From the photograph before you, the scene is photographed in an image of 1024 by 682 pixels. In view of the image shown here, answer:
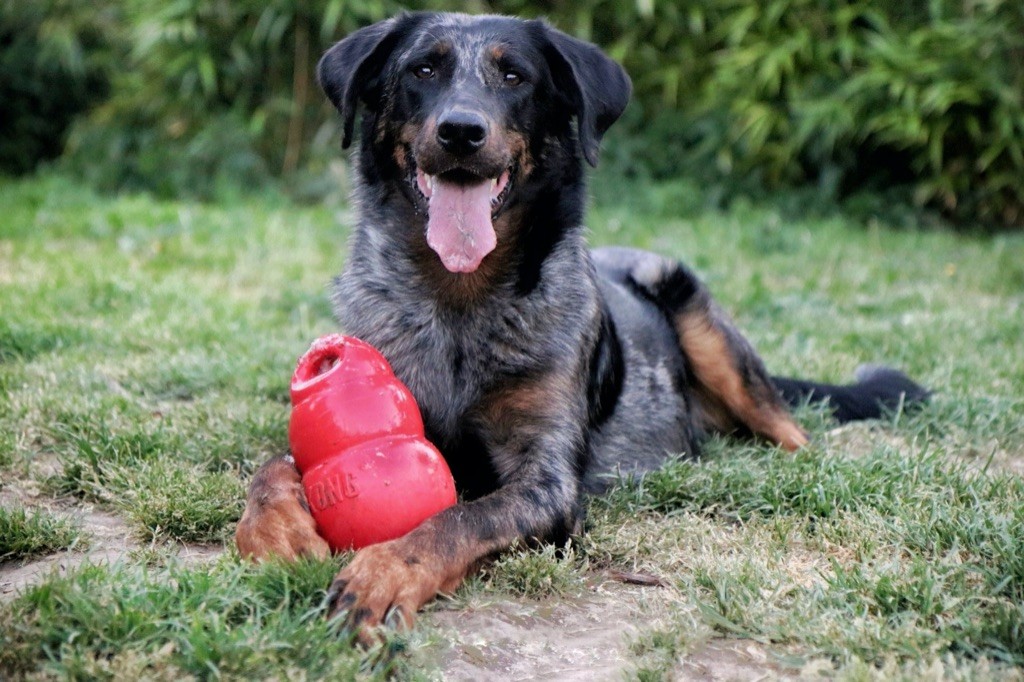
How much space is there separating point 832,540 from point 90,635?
78.5 inches

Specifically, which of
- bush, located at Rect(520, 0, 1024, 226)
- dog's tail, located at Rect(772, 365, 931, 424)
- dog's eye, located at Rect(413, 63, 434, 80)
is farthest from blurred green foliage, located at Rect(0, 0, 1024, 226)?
dog's eye, located at Rect(413, 63, 434, 80)

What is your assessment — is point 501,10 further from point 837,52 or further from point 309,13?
point 837,52

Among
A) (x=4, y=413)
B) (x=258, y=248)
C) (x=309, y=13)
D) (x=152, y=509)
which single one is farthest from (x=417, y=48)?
(x=309, y=13)

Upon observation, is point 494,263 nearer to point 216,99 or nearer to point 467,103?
point 467,103

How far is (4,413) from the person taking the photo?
3.89 metres

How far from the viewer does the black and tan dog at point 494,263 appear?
3.30 metres

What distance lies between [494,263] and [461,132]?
509 mm

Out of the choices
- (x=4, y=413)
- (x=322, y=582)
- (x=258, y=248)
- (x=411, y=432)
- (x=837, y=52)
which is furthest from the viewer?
(x=837, y=52)

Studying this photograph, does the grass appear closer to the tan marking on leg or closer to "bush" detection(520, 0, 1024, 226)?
the tan marking on leg

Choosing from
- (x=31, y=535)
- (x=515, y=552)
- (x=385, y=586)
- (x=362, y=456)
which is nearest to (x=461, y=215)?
(x=362, y=456)

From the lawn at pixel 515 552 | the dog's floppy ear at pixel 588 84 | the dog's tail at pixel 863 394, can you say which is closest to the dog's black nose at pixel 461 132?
the dog's floppy ear at pixel 588 84

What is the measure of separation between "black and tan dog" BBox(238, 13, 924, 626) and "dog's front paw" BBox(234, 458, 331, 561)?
0.02 m

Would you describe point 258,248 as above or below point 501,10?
below

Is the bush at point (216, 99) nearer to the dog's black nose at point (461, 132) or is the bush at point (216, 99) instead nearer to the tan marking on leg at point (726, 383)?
the tan marking on leg at point (726, 383)
